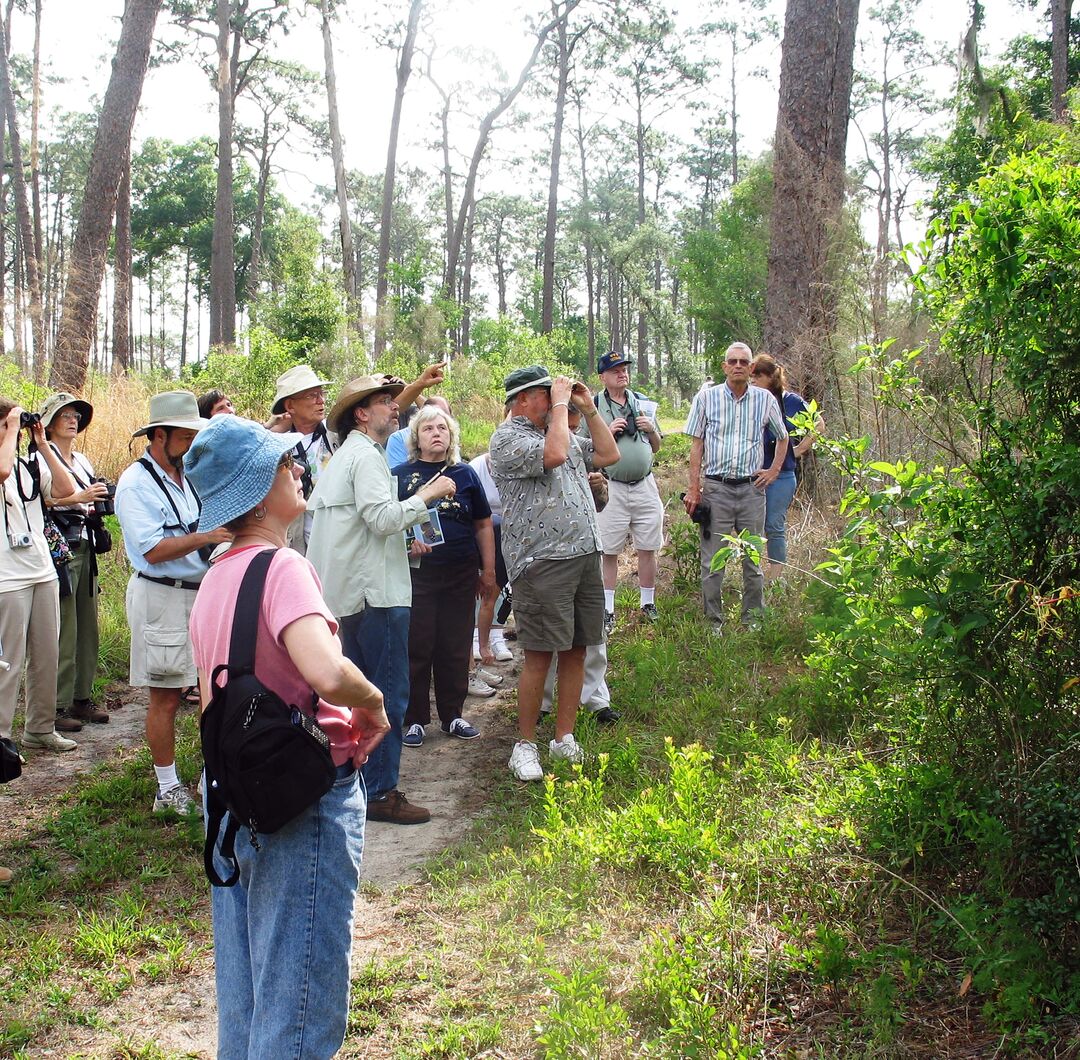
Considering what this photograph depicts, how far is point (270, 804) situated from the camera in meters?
2.08

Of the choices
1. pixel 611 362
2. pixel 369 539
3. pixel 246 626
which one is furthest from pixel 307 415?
pixel 246 626

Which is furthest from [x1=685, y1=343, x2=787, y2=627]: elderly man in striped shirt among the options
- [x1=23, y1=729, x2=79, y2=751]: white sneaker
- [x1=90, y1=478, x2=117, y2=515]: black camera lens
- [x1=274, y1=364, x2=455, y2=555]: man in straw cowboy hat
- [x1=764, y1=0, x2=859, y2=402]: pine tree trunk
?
[x1=23, y1=729, x2=79, y2=751]: white sneaker

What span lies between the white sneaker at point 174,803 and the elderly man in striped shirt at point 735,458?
3652 millimetres

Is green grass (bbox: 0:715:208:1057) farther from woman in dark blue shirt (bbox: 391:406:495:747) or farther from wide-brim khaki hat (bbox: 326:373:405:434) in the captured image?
wide-brim khaki hat (bbox: 326:373:405:434)

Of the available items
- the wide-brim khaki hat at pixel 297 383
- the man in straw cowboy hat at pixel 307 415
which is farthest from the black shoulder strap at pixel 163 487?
the wide-brim khaki hat at pixel 297 383

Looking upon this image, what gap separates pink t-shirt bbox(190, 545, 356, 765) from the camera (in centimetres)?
214

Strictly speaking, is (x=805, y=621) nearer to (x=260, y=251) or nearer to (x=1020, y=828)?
(x=1020, y=828)

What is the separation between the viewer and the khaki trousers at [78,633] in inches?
240

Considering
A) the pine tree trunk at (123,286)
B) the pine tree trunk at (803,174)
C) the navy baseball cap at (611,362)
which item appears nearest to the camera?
the navy baseball cap at (611,362)

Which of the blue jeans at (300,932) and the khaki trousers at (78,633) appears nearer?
the blue jeans at (300,932)

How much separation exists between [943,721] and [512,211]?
56834 mm

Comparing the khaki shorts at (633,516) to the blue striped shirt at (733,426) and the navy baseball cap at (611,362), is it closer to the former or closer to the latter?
the blue striped shirt at (733,426)

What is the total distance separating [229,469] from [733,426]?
16.1 feet

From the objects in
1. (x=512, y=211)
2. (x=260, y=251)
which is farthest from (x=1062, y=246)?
(x=512, y=211)
